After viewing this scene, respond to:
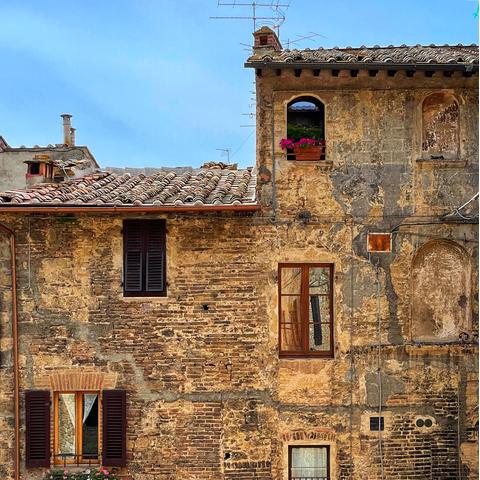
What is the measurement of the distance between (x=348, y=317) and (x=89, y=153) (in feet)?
31.1

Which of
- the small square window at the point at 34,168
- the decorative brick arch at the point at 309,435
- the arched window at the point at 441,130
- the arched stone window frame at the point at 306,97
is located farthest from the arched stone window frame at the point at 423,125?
the small square window at the point at 34,168

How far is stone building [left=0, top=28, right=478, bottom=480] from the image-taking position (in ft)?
40.4

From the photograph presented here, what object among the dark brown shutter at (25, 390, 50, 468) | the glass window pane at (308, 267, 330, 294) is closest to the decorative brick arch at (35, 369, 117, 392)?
the dark brown shutter at (25, 390, 50, 468)

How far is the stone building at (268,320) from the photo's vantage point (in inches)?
485

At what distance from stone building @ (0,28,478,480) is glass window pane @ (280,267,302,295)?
0.17m

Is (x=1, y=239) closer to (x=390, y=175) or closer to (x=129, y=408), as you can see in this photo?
(x=129, y=408)

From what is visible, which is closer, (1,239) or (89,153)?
(1,239)

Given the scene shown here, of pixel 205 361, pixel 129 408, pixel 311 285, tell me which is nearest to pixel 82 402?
pixel 129 408

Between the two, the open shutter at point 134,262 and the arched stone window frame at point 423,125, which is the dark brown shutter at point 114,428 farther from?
the arched stone window frame at point 423,125

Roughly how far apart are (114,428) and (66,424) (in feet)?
2.95

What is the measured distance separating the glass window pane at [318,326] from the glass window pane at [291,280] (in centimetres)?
31

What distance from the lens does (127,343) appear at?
12.4 metres

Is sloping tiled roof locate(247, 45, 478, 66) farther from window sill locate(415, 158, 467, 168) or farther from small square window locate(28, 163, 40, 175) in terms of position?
small square window locate(28, 163, 40, 175)

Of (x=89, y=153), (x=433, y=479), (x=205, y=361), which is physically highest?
(x=89, y=153)
